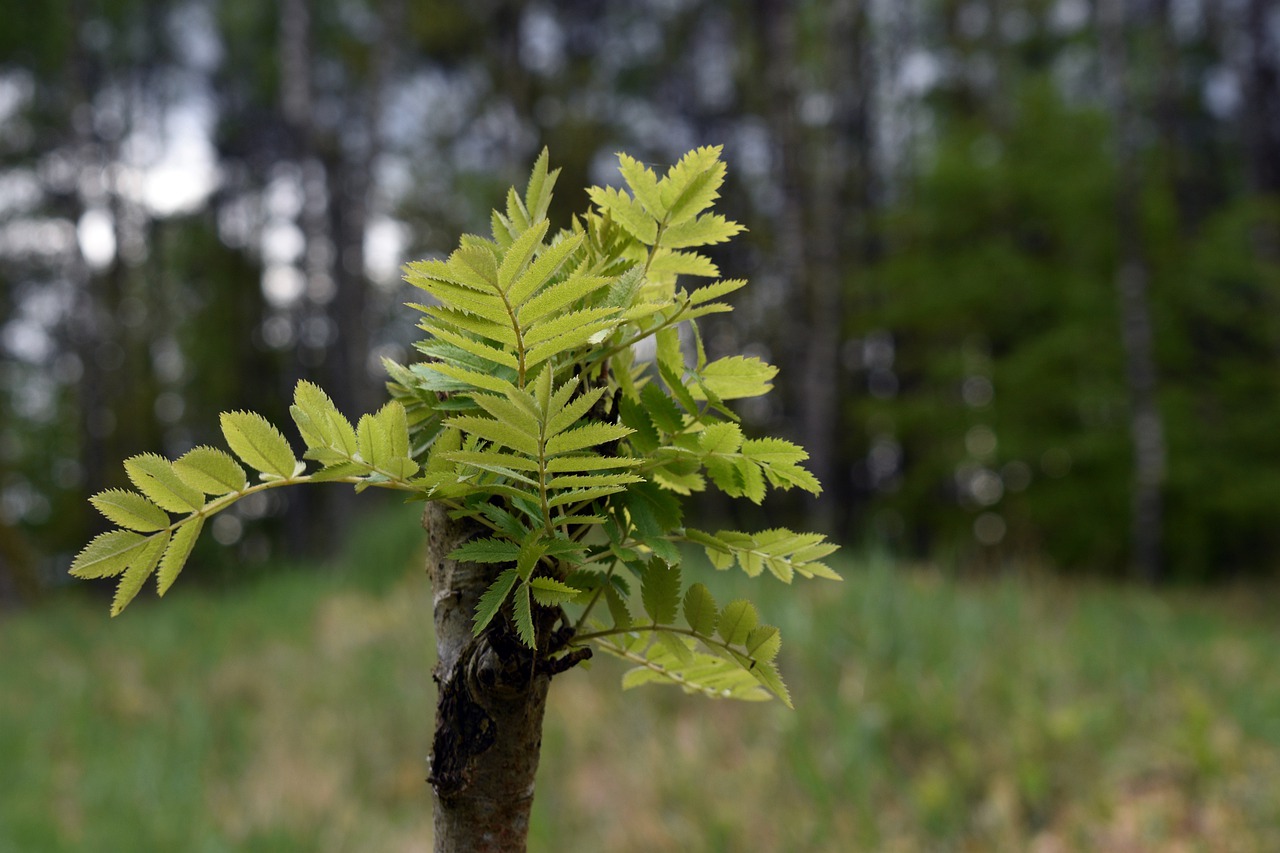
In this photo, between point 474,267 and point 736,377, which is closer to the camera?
point 474,267

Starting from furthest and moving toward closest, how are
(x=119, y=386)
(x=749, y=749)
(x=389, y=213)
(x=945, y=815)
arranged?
(x=119, y=386) → (x=389, y=213) → (x=749, y=749) → (x=945, y=815)

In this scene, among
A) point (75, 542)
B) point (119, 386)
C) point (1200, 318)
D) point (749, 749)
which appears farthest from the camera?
point (119, 386)

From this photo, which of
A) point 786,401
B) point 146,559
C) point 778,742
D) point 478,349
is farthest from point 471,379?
point 786,401

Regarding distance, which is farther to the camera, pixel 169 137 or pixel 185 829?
pixel 169 137

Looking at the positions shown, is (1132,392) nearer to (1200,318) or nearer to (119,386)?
(1200,318)

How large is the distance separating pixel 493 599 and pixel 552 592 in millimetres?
36

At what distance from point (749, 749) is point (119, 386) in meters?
19.2

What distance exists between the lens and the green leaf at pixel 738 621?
65 cm

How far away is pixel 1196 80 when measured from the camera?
58.9 feet

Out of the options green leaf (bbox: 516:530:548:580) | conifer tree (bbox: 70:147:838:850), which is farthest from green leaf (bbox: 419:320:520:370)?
green leaf (bbox: 516:530:548:580)

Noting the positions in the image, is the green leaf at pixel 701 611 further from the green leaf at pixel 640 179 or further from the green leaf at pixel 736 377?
the green leaf at pixel 640 179

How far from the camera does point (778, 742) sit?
A: 354cm

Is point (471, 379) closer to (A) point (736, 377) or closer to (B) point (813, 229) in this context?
(A) point (736, 377)

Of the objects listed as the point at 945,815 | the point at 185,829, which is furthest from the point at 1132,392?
the point at 185,829
